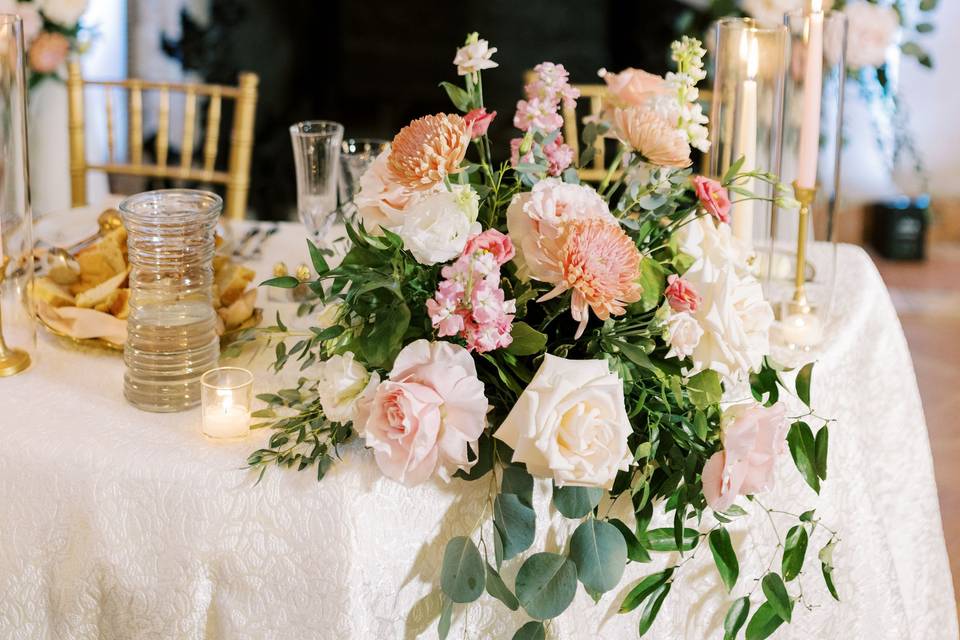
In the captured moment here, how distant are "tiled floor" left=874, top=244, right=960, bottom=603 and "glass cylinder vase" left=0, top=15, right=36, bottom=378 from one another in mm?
1765

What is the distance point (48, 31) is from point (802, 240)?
2.36 meters

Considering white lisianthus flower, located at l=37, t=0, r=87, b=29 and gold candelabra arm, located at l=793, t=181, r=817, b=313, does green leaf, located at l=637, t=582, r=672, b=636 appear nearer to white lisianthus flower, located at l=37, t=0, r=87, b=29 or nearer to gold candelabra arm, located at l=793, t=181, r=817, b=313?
gold candelabra arm, located at l=793, t=181, r=817, b=313

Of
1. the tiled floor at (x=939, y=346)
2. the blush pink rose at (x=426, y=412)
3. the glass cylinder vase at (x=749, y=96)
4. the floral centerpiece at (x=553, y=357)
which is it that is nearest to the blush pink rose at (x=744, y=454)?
the floral centerpiece at (x=553, y=357)

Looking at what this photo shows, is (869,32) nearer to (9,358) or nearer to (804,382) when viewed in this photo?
(804,382)

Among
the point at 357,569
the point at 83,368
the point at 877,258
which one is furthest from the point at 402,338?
the point at 877,258

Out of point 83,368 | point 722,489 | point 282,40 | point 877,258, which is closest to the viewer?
point 722,489

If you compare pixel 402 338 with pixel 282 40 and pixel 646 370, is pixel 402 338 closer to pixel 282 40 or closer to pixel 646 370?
pixel 646 370

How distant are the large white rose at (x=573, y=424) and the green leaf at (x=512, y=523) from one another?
0.25 ft

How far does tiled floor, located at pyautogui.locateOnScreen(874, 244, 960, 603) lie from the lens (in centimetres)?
280

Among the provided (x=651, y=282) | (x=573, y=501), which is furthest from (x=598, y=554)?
(x=651, y=282)

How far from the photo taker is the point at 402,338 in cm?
110

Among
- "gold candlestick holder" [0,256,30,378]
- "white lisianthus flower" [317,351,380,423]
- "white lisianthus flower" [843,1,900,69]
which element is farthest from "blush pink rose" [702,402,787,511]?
"white lisianthus flower" [843,1,900,69]

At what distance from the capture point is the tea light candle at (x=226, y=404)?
46.8 inches

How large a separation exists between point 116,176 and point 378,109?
87cm
